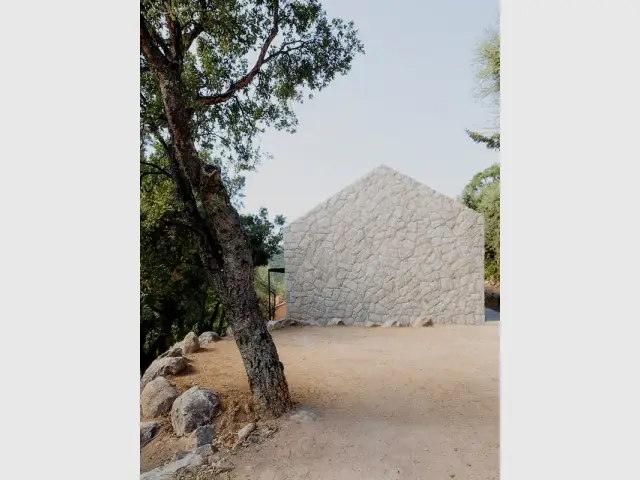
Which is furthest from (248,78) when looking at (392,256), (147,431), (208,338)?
(392,256)

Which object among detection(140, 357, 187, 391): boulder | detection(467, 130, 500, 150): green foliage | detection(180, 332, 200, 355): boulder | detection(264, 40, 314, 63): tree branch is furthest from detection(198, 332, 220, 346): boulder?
detection(467, 130, 500, 150): green foliage

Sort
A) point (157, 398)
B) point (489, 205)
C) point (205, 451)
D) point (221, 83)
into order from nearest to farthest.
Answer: point (205, 451)
point (157, 398)
point (221, 83)
point (489, 205)

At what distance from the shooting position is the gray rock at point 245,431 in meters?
2.06

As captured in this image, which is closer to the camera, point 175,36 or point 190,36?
point 175,36

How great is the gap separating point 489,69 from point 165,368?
4.83 meters

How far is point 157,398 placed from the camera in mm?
2537

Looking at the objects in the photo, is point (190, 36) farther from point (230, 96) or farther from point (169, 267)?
point (169, 267)

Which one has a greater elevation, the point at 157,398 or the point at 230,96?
the point at 230,96

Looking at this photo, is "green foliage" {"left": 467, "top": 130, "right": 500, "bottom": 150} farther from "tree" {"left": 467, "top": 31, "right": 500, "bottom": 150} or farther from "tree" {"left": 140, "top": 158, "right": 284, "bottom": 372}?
"tree" {"left": 140, "top": 158, "right": 284, "bottom": 372}

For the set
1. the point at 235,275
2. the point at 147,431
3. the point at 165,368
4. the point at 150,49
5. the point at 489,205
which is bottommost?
the point at 147,431

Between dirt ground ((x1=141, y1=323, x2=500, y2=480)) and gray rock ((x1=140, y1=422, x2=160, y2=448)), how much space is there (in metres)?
0.04
